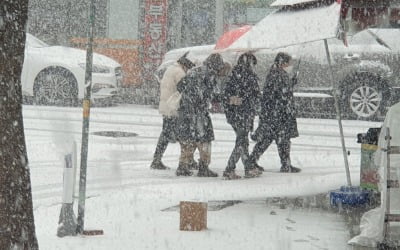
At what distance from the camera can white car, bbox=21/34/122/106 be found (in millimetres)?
20031

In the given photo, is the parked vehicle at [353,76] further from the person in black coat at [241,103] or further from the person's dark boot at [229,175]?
the person's dark boot at [229,175]

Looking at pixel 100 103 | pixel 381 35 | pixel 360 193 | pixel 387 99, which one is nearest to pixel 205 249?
pixel 360 193

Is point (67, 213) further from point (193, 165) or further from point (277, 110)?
point (277, 110)

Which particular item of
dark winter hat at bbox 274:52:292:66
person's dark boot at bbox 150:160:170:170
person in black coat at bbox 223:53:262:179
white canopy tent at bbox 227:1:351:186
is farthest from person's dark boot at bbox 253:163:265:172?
white canopy tent at bbox 227:1:351:186

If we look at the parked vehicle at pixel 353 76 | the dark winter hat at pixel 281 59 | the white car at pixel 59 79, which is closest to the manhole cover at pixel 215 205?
the dark winter hat at pixel 281 59

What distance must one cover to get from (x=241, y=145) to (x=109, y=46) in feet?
40.9

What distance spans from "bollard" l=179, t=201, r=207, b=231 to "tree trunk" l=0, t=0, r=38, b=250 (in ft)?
8.71

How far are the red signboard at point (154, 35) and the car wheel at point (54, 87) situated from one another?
9.67 ft

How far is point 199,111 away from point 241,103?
596 mm

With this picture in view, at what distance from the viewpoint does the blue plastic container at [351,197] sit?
9375 mm

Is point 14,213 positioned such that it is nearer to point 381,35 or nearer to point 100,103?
point 381,35

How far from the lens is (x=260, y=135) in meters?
12.1

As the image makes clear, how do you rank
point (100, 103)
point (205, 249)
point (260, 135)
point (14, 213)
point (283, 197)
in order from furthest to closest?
1. point (100, 103)
2. point (260, 135)
3. point (283, 197)
4. point (205, 249)
5. point (14, 213)

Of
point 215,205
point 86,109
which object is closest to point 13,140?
point 86,109
